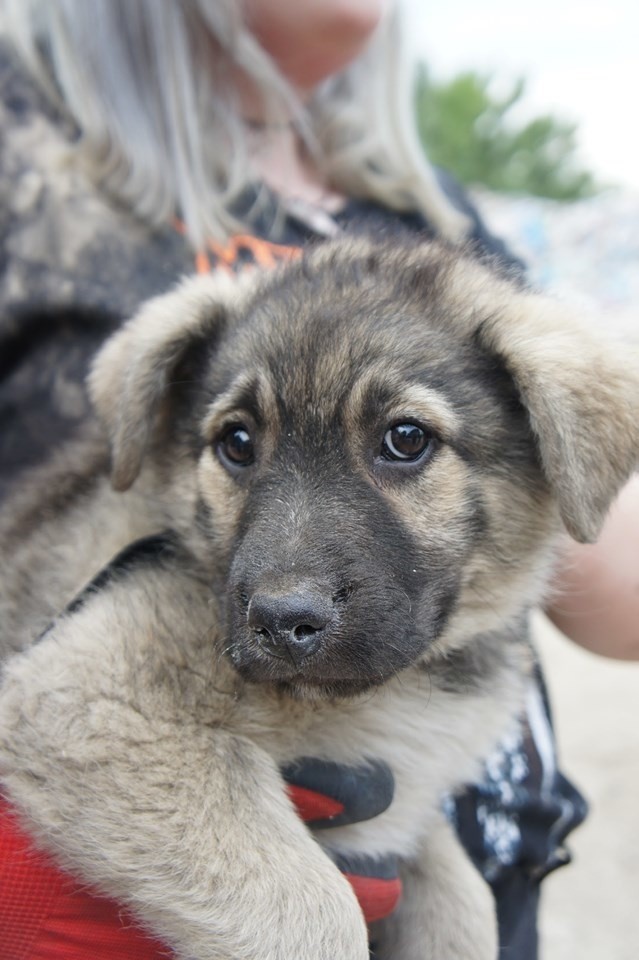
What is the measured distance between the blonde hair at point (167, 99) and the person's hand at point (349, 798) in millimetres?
1707

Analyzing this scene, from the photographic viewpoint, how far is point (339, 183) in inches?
146

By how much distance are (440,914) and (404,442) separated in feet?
4.26

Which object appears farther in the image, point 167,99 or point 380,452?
point 167,99

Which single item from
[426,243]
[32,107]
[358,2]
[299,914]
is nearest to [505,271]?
[426,243]

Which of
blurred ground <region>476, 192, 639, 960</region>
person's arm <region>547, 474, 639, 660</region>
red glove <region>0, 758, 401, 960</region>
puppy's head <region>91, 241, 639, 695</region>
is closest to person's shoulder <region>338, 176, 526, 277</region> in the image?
blurred ground <region>476, 192, 639, 960</region>

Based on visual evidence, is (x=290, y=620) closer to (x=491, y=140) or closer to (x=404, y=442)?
(x=404, y=442)

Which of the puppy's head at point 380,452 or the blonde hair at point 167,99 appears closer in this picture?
the puppy's head at point 380,452

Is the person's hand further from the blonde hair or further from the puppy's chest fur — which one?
the blonde hair

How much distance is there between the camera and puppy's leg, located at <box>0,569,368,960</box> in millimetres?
1802

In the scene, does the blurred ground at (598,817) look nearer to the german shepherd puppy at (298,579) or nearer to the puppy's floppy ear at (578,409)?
the german shepherd puppy at (298,579)

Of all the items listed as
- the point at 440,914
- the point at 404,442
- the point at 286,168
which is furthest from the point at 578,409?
the point at 286,168

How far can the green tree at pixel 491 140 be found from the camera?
4128cm

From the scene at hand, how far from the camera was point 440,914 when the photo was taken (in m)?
2.43

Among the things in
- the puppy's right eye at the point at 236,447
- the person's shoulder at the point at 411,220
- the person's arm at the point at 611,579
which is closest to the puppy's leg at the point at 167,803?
the puppy's right eye at the point at 236,447
